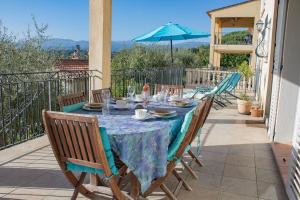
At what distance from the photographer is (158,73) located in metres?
8.63

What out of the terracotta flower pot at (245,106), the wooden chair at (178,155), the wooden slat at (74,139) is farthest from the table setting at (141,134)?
the terracotta flower pot at (245,106)

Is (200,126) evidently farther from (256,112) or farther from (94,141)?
(256,112)

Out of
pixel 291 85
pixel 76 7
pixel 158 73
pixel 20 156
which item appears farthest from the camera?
pixel 76 7

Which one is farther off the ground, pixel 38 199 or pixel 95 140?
pixel 95 140

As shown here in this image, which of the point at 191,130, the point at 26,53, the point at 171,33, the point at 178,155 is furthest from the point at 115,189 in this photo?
the point at 26,53

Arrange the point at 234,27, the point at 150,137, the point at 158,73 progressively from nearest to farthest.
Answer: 1. the point at 150,137
2. the point at 158,73
3. the point at 234,27

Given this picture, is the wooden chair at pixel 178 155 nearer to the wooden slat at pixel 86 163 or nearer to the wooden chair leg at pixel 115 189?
the wooden chair leg at pixel 115 189

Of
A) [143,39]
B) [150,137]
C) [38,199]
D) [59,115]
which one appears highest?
[143,39]

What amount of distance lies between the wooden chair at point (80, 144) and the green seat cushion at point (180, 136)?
56cm

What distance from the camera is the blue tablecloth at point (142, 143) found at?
220 centimetres

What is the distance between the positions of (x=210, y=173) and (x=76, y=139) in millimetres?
1873

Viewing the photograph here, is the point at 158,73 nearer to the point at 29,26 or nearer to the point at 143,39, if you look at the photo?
the point at 143,39

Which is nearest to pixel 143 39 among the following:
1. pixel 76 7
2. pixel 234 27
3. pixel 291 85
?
pixel 291 85

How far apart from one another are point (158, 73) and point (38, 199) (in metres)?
6.30
